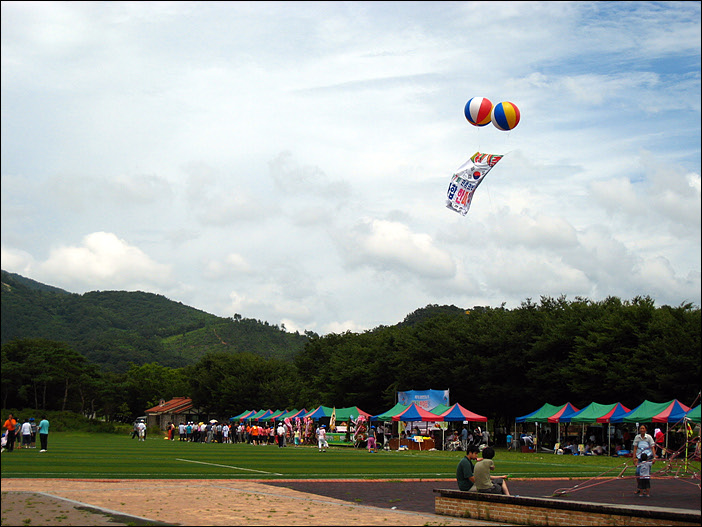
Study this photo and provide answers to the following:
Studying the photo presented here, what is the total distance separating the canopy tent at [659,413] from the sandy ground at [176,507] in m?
25.0

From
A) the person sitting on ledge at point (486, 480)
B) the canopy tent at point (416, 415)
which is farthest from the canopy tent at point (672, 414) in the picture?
the person sitting on ledge at point (486, 480)

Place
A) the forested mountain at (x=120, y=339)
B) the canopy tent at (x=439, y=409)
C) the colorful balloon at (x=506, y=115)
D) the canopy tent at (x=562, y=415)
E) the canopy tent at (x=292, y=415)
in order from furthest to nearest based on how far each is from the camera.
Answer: the forested mountain at (x=120, y=339)
the canopy tent at (x=292, y=415)
the canopy tent at (x=439, y=409)
the canopy tent at (x=562, y=415)
the colorful balloon at (x=506, y=115)

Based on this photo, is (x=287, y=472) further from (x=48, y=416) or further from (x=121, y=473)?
(x=48, y=416)

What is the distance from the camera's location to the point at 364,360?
8131 cm

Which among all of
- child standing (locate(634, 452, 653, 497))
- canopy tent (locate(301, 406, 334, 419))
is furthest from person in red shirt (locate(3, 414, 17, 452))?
canopy tent (locate(301, 406, 334, 419))

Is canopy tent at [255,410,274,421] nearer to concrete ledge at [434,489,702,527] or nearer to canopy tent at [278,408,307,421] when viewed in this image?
canopy tent at [278,408,307,421]

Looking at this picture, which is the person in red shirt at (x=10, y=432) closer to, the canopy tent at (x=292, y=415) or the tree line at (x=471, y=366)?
the canopy tent at (x=292, y=415)

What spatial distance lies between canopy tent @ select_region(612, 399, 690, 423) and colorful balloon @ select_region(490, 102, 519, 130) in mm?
16944

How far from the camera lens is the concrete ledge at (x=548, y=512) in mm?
10750

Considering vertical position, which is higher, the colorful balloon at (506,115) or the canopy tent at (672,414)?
the colorful balloon at (506,115)

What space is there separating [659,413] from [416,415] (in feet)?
46.3

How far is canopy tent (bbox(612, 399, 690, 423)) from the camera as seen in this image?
36812 millimetres

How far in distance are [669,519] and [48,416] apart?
9042cm

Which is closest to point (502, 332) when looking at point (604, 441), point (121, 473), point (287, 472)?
point (604, 441)
